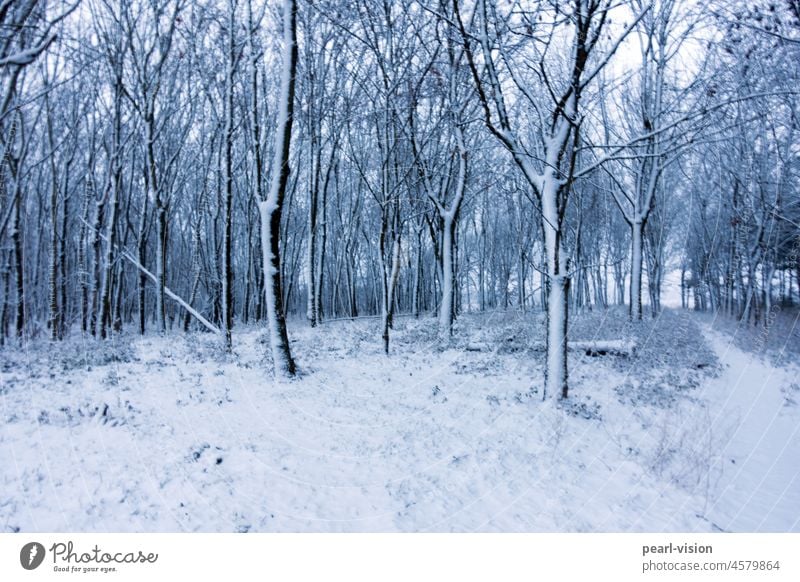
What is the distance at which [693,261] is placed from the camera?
2750 centimetres

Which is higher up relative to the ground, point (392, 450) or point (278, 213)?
point (278, 213)

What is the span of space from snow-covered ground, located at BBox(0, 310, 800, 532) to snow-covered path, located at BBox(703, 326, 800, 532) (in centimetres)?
2

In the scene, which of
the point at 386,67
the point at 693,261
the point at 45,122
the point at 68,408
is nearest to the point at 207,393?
the point at 68,408

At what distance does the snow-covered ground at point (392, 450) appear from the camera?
3150 mm

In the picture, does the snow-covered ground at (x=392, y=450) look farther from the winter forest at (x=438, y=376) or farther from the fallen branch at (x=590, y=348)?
the fallen branch at (x=590, y=348)

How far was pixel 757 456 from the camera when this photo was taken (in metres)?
3.95

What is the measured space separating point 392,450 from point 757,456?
11.8ft

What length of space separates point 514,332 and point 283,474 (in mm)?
9116

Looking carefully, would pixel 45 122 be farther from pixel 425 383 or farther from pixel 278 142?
pixel 425 383

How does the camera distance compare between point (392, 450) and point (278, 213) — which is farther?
point (278, 213)
